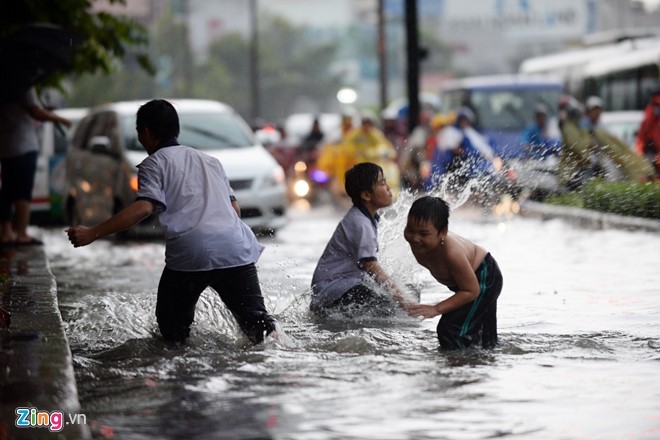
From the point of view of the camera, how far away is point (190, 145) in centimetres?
1753

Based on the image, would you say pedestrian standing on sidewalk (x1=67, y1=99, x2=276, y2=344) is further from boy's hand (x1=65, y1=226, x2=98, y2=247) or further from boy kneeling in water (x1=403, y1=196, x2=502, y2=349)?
boy kneeling in water (x1=403, y1=196, x2=502, y2=349)

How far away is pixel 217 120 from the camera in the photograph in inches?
720

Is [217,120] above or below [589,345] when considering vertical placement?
above

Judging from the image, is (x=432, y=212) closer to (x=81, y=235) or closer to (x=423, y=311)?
(x=423, y=311)

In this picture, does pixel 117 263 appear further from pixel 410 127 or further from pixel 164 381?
pixel 410 127

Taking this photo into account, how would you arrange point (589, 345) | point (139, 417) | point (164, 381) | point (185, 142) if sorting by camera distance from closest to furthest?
point (139, 417)
point (164, 381)
point (589, 345)
point (185, 142)

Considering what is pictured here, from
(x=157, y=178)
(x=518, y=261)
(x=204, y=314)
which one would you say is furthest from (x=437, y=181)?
(x=157, y=178)

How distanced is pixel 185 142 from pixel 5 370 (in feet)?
36.2

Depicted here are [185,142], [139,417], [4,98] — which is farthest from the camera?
[185,142]

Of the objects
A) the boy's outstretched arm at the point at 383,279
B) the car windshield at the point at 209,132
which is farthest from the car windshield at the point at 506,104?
the boy's outstretched arm at the point at 383,279

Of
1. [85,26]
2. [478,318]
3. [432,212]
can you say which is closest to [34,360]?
[432,212]

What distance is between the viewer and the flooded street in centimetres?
605

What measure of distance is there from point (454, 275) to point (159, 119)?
1751 millimetres

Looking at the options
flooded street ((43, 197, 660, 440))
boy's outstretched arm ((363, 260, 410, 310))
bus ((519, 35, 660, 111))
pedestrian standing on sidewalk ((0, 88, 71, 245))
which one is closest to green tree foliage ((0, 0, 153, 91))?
pedestrian standing on sidewalk ((0, 88, 71, 245))
